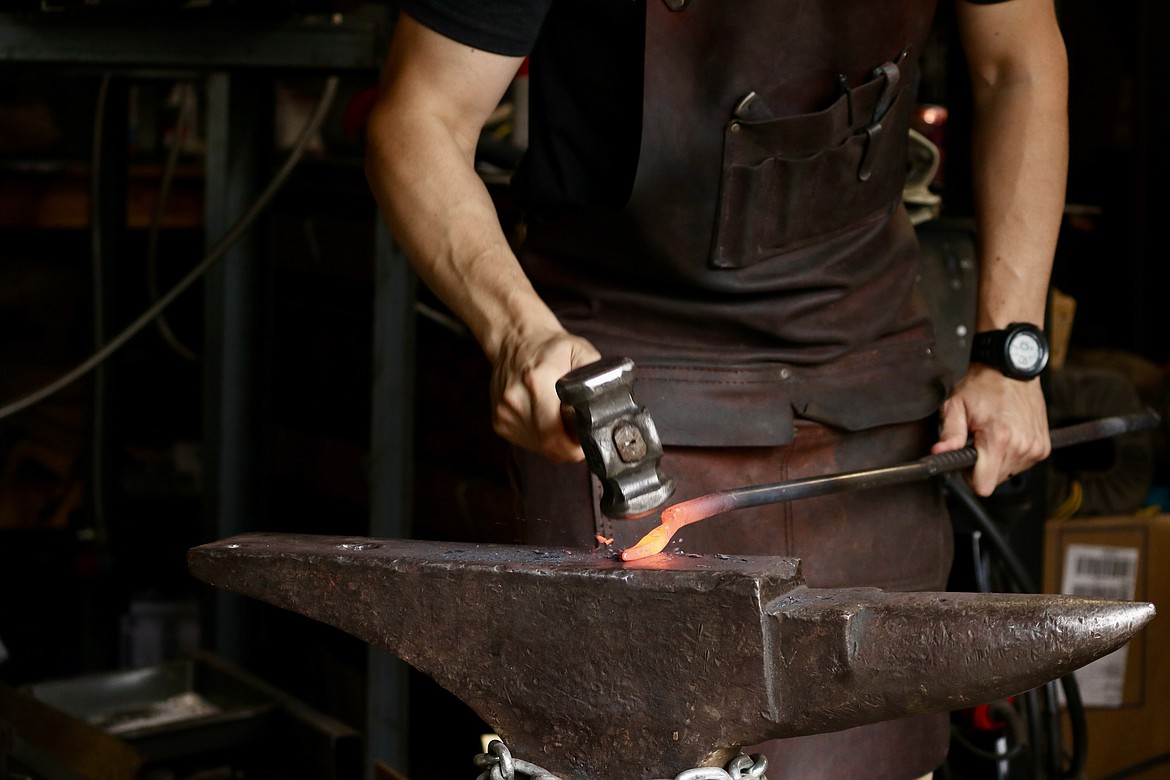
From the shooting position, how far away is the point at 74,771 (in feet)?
6.12

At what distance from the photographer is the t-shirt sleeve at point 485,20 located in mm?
1323

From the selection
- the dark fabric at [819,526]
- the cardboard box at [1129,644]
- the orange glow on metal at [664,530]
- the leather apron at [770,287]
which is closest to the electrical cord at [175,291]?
the leather apron at [770,287]

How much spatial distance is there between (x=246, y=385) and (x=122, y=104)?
2.43 ft

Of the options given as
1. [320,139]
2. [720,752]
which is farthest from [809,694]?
[320,139]

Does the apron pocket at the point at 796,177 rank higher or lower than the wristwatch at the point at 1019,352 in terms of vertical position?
higher

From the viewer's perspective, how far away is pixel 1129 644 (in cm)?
267

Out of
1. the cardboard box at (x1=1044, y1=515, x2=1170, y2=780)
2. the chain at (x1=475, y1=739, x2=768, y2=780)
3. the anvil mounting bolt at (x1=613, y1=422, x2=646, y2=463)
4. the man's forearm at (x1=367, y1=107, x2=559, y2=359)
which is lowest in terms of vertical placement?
the cardboard box at (x1=1044, y1=515, x2=1170, y2=780)

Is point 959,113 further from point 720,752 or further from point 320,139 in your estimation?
point 320,139

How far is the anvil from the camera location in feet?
3.02

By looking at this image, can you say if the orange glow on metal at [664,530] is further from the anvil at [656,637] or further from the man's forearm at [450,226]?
the man's forearm at [450,226]

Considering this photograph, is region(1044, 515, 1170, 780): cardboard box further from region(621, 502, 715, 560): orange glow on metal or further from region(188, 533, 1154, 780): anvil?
region(188, 533, 1154, 780): anvil

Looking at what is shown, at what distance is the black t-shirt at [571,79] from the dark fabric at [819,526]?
294 mm

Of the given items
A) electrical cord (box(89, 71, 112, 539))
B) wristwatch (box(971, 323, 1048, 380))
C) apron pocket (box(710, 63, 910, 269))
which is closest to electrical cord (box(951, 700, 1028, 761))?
wristwatch (box(971, 323, 1048, 380))

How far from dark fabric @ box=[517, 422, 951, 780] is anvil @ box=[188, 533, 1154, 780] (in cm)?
29
